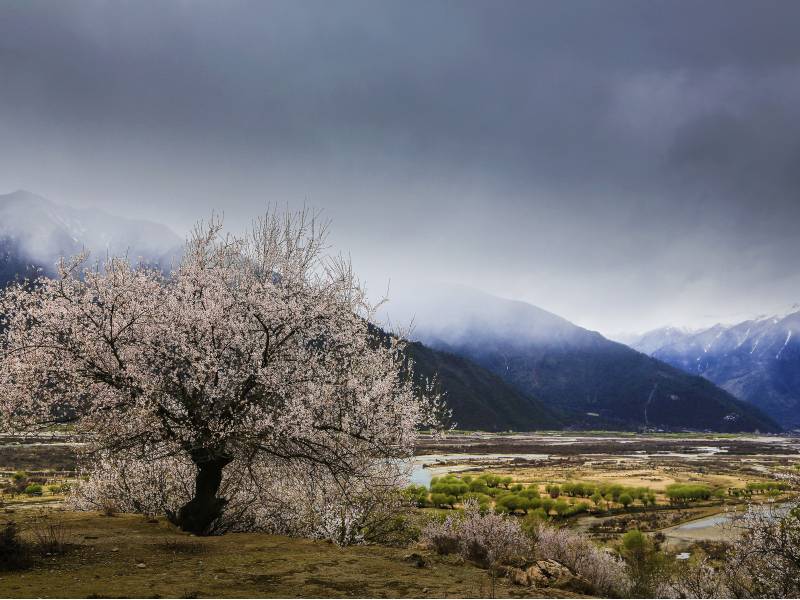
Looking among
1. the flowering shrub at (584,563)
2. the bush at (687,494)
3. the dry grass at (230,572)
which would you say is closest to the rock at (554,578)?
the dry grass at (230,572)

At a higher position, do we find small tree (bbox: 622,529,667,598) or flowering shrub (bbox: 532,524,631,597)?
flowering shrub (bbox: 532,524,631,597)

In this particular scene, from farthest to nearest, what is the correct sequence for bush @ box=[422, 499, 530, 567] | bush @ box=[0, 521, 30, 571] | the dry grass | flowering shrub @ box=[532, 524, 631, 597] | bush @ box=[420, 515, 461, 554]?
bush @ box=[422, 499, 530, 567] → bush @ box=[420, 515, 461, 554] → flowering shrub @ box=[532, 524, 631, 597] → bush @ box=[0, 521, 30, 571] → the dry grass

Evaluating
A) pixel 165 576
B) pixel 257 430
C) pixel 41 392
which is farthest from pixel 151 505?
pixel 165 576

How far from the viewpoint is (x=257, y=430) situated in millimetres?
16391

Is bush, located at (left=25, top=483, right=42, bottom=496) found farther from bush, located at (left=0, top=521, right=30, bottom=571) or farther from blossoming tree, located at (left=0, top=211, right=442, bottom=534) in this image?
bush, located at (left=0, top=521, right=30, bottom=571)

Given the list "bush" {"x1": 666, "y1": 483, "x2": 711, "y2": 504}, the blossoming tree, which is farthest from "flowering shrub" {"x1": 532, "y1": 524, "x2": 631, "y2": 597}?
"bush" {"x1": 666, "y1": 483, "x2": 711, "y2": 504}

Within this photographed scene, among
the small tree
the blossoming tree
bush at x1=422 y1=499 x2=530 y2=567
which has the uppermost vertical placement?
the blossoming tree

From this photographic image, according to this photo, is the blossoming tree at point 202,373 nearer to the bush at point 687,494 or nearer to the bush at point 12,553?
the bush at point 12,553

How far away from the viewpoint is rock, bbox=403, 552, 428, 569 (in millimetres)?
15374

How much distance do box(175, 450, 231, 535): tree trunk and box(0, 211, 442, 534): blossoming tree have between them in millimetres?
36

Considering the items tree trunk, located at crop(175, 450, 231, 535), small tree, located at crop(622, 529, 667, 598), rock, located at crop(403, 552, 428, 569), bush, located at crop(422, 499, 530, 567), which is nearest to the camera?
Result: rock, located at crop(403, 552, 428, 569)

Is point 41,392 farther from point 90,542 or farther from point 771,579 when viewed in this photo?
point 771,579

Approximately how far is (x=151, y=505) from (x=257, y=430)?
1111 cm

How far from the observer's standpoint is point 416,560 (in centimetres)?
1582
